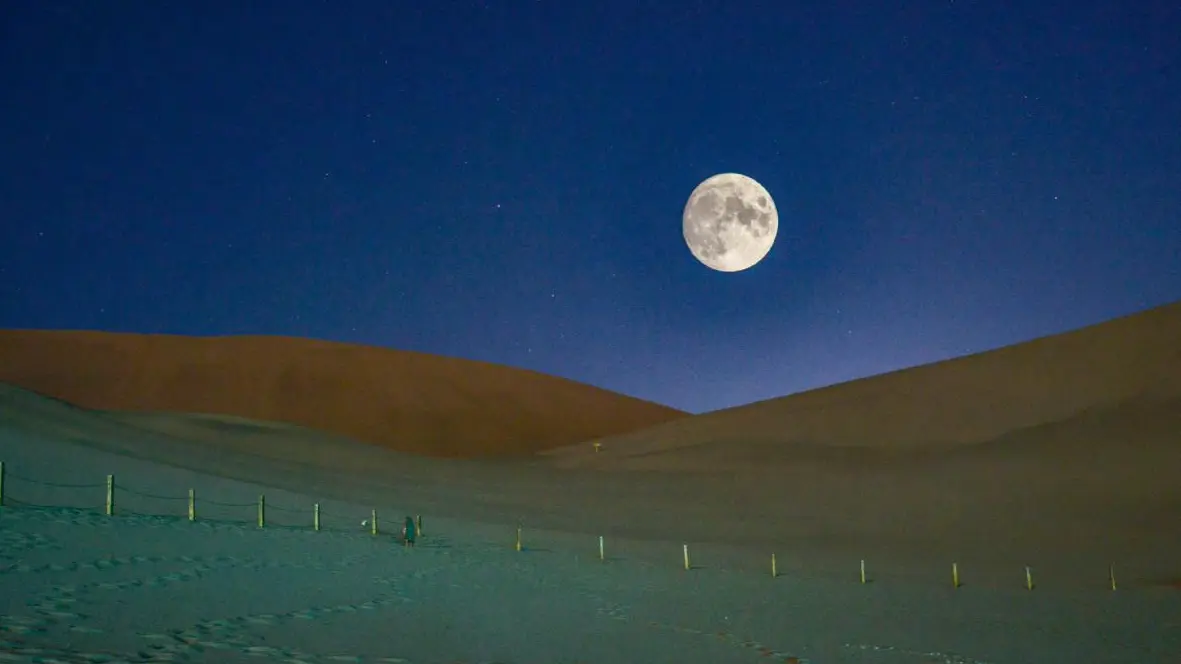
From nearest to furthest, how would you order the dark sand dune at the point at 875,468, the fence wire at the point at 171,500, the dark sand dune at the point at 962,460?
the fence wire at the point at 171,500 < the dark sand dune at the point at 875,468 < the dark sand dune at the point at 962,460

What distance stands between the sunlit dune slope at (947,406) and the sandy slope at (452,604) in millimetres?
28378

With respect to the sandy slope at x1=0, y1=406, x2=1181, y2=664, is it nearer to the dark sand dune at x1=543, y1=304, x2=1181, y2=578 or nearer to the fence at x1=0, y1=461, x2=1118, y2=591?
the fence at x1=0, y1=461, x2=1118, y2=591

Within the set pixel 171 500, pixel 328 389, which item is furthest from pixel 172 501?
pixel 328 389

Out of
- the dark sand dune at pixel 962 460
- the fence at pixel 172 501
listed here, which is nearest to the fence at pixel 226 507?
the fence at pixel 172 501

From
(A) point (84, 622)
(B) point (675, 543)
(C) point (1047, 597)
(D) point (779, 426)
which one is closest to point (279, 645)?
(A) point (84, 622)

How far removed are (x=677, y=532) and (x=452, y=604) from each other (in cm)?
2421

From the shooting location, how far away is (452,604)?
1483 cm

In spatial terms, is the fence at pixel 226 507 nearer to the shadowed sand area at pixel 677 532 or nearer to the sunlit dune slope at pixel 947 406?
the shadowed sand area at pixel 677 532

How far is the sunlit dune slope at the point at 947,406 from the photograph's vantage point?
54.3 m

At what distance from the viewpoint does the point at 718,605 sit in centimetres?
1769

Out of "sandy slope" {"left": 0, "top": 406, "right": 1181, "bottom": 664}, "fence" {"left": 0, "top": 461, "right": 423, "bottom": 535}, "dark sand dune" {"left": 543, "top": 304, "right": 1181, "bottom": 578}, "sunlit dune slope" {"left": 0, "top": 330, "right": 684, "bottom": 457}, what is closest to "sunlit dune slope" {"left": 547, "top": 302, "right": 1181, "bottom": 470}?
"dark sand dune" {"left": 543, "top": 304, "right": 1181, "bottom": 578}

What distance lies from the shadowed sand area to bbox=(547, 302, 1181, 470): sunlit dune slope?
0.92ft

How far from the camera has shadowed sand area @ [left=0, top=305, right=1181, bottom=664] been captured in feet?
40.2

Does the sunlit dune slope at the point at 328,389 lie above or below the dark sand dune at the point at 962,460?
above
